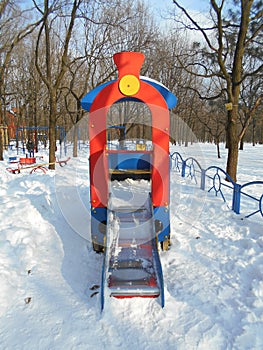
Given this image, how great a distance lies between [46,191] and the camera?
7.48m

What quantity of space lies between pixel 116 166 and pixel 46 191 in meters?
3.07

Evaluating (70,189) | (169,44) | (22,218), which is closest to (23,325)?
(22,218)

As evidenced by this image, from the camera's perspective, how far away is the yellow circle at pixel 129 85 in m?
4.38

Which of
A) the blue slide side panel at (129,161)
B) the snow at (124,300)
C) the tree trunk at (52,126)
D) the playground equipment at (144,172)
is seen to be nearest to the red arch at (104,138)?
the playground equipment at (144,172)

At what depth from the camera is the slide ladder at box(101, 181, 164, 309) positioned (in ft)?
10.9

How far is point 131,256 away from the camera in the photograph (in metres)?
3.89

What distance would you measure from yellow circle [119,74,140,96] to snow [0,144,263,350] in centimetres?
283

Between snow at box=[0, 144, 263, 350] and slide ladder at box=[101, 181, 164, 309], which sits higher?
slide ladder at box=[101, 181, 164, 309]

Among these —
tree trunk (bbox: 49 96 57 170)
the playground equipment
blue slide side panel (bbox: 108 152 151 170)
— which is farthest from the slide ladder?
tree trunk (bbox: 49 96 57 170)

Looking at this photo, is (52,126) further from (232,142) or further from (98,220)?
(98,220)

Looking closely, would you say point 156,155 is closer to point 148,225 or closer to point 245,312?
point 148,225

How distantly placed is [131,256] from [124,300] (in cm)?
66

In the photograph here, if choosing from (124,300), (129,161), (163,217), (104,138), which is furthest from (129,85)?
(124,300)

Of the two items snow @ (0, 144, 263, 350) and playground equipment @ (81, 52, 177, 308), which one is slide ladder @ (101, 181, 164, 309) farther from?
snow @ (0, 144, 263, 350)
